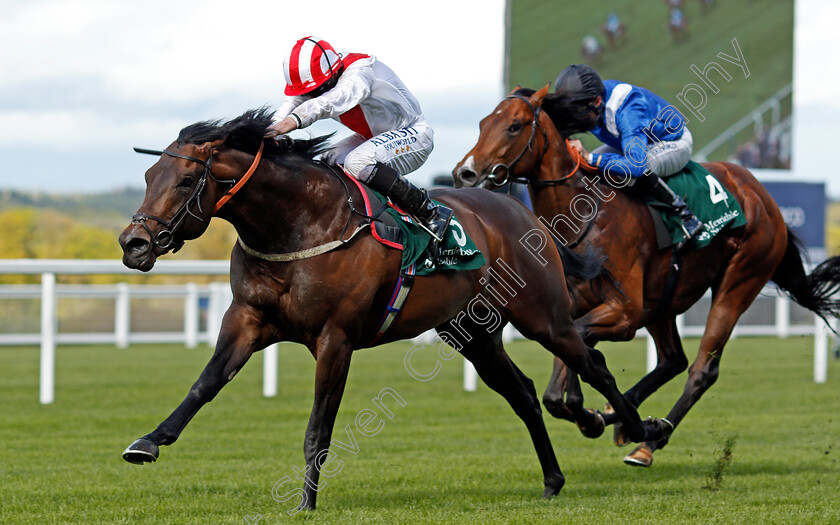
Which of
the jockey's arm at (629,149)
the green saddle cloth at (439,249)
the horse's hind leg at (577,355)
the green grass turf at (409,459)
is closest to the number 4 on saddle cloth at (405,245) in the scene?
the green saddle cloth at (439,249)

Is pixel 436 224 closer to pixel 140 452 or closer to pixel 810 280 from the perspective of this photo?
pixel 140 452

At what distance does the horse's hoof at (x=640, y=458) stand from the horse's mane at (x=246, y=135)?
96.3 inches

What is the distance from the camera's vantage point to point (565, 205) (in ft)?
17.6

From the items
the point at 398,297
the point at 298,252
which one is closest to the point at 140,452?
the point at 298,252

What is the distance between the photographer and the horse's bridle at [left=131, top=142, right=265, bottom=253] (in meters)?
3.64

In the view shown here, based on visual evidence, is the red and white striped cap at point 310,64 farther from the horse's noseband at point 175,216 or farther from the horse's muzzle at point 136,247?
the horse's muzzle at point 136,247

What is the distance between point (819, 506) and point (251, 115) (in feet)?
9.68

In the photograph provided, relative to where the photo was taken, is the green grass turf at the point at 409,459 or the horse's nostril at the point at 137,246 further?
the green grass turf at the point at 409,459

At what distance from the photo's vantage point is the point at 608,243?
529 cm

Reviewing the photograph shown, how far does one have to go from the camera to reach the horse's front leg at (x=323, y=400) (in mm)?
4027

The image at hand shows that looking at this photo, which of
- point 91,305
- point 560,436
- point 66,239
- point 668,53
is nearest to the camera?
point 560,436

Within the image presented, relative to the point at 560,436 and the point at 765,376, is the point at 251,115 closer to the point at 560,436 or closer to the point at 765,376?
the point at 560,436

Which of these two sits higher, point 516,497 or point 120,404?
point 516,497

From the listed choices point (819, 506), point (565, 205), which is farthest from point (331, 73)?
point (819, 506)
